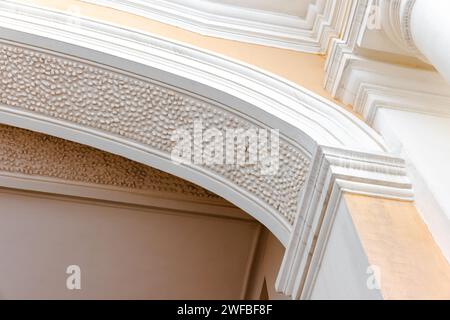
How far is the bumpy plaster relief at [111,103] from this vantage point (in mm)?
2496

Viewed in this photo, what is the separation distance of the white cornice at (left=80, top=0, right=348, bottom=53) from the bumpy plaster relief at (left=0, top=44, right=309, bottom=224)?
19.0 inches

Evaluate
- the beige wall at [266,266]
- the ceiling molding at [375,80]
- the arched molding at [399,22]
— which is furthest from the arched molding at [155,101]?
the beige wall at [266,266]

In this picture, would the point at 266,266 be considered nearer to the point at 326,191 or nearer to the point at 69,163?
the point at 69,163

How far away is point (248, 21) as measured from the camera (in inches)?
119

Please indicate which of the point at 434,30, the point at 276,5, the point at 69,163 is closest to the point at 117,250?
the point at 69,163

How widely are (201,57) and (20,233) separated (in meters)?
1.45

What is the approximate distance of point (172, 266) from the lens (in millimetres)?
3447

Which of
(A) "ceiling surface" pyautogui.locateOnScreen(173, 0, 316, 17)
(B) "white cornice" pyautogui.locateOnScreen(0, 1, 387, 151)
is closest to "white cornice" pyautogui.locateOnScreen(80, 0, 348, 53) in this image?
(A) "ceiling surface" pyautogui.locateOnScreen(173, 0, 316, 17)

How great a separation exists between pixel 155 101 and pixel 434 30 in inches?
46.4

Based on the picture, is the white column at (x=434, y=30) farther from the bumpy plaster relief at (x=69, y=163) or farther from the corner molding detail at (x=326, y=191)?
the bumpy plaster relief at (x=69, y=163)

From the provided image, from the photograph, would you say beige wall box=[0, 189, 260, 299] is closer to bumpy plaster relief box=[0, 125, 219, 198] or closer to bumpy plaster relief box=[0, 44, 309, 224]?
bumpy plaster relief box=[0, 125, 219, 198]

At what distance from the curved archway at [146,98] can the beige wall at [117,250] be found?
2.10 ft
